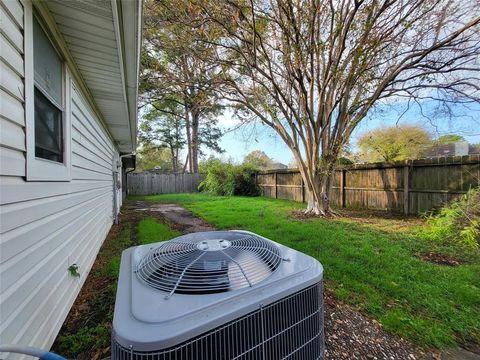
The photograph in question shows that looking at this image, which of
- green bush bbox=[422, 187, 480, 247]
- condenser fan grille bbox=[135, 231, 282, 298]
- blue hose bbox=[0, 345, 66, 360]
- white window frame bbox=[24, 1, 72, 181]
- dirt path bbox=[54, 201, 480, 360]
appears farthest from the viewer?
green bush bbox=[422, 187, 480, 247]

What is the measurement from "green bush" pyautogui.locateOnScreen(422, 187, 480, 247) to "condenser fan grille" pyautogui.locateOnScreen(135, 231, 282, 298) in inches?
175

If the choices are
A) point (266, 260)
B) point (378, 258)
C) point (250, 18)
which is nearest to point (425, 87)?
point (250, 18)

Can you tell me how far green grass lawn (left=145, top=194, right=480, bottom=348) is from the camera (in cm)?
201

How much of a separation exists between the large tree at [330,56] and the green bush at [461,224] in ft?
9.60

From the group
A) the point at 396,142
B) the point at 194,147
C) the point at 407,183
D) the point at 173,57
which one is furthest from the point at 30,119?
the point at 194,147

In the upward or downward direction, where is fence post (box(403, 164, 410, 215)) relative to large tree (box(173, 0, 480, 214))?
downward

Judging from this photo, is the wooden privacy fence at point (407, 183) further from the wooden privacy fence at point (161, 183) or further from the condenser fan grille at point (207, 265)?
the wooden privacy fence at point (161, 183)

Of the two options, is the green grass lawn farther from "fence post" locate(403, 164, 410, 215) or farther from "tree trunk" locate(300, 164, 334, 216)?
"tree trunk" locate(300, 164, 334, 216)

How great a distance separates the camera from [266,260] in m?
1.27

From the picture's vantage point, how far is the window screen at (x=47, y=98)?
1.79 meters

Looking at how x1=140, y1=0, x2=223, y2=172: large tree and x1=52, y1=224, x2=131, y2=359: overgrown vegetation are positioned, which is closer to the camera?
x1=52, y1=224, x2=131, y2=359: overgrown vegetation

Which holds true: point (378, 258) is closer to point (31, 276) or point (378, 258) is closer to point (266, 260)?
point (266, 260)

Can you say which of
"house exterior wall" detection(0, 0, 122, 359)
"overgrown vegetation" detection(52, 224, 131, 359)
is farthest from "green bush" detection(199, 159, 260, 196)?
"house exterior wall" detection(0, 0, 122, 359)

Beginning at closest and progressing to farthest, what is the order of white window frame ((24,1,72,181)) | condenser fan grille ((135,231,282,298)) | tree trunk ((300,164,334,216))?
condenser fan grille ((135,231,282,298)) < white window frame ((24,1,72,181)) < tree trunk ((300,164,334,216))
